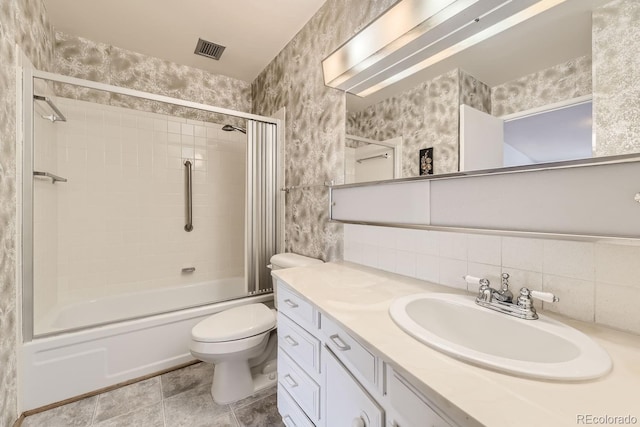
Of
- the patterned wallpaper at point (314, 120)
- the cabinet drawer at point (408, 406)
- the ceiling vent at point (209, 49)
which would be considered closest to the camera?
the cabinet drawer at point (408, 406)

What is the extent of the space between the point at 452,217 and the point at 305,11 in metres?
1.81

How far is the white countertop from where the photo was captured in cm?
43

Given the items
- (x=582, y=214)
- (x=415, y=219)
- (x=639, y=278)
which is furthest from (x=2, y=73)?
(x=639, y=278)

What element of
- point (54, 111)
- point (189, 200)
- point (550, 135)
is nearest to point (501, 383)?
point (550, 135)

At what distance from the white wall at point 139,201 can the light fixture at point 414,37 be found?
5.37ft

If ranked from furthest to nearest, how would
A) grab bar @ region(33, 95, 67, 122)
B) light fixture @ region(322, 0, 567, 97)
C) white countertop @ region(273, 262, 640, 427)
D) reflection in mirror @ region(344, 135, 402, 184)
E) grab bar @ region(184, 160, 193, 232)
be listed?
grab bar @ region(184, 160, 193, 232) < grab bar @ region(33, 95, 67, 122) < reflection in mirror @ region(344, 135, 402, 184) < light fixture @ region(322, 0, 567, 97) < white countertop @ region(273, 262, 640, 427)

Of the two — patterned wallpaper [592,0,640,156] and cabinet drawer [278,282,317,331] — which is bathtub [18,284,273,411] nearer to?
cabinet drawer [278,282,317,331]

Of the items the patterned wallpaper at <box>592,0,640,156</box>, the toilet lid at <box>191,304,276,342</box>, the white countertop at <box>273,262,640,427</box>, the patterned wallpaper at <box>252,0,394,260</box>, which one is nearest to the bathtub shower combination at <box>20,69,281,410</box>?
the patterned wallpaper at <box>252,0,394,260</box>

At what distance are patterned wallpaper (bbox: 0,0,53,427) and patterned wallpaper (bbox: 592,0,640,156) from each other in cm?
230

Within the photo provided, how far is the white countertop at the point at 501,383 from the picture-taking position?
43 cm

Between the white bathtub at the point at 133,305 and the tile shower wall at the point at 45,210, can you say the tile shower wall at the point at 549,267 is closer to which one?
the white bathtub at the point at 133,305

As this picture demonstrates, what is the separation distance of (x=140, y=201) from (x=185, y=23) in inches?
60.3

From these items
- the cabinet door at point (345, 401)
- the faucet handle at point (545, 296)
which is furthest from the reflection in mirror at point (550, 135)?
the cabinet door at point (345, 401)

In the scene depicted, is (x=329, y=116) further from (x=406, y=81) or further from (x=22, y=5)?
(x=22, y=5)
